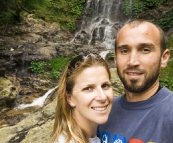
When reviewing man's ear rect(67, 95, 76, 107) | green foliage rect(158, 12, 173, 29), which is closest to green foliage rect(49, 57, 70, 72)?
green foliage rect(158, 12, 173, 29)

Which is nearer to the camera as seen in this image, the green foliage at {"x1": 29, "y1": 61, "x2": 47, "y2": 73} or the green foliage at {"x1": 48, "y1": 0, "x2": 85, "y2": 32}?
the green foliage at {"x1": 29, "y1": 61, "x2": 47, "y2": 73}

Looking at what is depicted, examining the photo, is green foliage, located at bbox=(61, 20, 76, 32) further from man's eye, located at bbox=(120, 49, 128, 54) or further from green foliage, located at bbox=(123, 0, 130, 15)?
man's eye, located at bbox=(120, 49, 128, 54)

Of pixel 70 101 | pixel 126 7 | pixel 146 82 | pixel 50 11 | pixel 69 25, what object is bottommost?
pixel 70 101

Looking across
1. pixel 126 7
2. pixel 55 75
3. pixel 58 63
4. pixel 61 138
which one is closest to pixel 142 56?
pixel 61 138

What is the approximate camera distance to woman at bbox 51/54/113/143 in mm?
1885

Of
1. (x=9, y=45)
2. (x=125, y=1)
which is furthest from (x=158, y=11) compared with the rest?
(x=9, y=45)

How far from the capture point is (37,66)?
11.2m

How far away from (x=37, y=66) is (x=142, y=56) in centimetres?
993

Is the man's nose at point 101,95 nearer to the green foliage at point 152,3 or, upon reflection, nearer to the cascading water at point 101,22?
the cascading water at point 101,22

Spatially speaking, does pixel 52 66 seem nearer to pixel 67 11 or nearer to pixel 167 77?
pixel 167 77

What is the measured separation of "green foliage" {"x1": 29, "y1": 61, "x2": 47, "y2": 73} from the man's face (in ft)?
31.2

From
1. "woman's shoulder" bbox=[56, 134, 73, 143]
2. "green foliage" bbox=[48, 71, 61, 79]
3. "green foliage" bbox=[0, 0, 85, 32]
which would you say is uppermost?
"green foliage" bbox=[0, 0, 85, 32]

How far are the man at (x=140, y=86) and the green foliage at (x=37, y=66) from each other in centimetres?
944

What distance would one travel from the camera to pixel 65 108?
207cm
